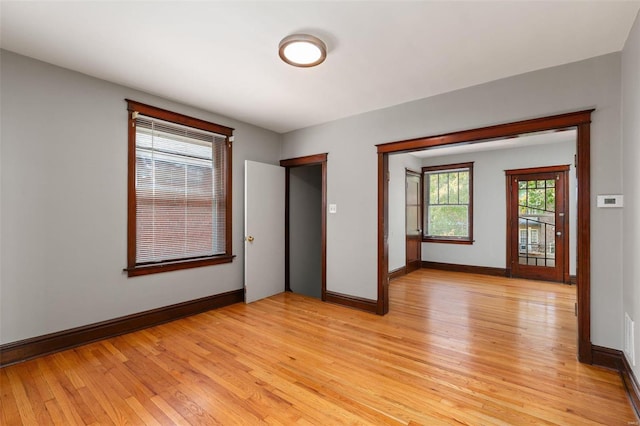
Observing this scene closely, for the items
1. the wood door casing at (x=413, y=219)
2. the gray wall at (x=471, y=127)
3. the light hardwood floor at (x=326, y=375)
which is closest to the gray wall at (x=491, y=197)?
the wood door casing at (x=413, y=219)

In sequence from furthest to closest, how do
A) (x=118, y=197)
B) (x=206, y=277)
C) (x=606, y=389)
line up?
(x=206, y=277), (x=118, y=197), (x=606, y=389)

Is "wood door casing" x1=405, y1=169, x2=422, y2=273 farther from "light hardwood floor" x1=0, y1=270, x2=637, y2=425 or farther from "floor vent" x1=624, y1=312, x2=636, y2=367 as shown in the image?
"floor vent" x1=624, y1=312, x2=636, y2=367

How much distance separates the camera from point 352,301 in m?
4.02

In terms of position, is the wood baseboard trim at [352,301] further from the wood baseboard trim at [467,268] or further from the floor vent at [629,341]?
the wood baseboard trim at [467,268]

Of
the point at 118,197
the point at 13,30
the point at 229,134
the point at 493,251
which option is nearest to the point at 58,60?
the point at 13,30

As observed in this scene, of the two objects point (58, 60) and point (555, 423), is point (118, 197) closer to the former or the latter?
point (58, 60)

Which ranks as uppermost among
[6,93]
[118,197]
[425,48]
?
[425,48]

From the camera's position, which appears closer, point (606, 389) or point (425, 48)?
point (606, 389)

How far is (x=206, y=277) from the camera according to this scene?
3.89 meters

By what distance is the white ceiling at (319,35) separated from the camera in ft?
6.38

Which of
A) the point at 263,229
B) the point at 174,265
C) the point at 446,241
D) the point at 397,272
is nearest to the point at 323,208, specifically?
the point at 263,229

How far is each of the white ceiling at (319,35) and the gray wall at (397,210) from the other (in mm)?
2681

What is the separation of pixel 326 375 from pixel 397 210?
13.8 feet

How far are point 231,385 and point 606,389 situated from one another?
2778 mm
